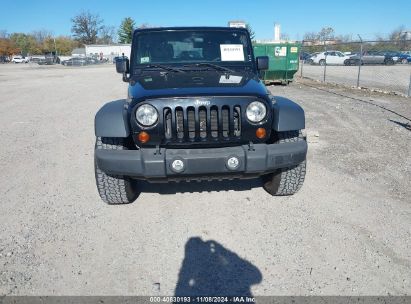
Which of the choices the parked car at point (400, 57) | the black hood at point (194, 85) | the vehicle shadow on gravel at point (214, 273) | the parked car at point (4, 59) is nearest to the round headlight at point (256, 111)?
the black hood at point (194, 85)

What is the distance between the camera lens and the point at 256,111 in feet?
10.3

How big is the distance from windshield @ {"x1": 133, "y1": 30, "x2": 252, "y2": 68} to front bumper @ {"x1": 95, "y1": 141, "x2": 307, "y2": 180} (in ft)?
5.38

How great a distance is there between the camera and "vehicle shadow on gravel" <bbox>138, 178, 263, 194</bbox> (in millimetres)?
4145

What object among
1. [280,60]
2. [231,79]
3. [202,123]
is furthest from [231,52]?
[280,60]

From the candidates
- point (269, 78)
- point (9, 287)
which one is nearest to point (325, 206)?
point (9, 287)

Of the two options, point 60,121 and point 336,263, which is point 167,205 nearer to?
point 336,263

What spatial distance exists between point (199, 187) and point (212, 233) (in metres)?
1.08

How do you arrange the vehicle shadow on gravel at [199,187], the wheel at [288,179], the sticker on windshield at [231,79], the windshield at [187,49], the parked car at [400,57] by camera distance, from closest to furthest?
the sticker on windshield at [231,79], the wheel at [288,179], the vehicle shadow on gravel at [199,187], the windshield at [187,49], the parked car at [400,57]

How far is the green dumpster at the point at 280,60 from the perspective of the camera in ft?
52.5

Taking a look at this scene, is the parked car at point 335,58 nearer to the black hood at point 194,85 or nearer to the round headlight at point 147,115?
the black hood at point 194,85

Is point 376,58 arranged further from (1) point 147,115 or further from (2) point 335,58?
(1) point 147,115

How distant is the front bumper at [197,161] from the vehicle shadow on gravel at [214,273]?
2.25 feet

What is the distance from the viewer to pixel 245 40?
15.0 ft

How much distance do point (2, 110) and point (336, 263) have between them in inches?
432
